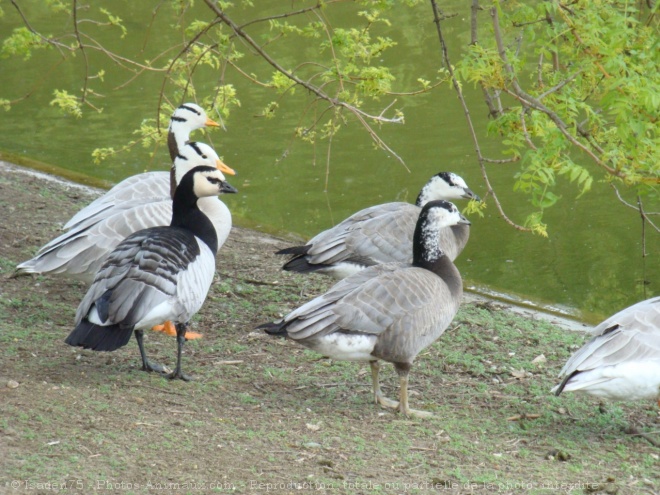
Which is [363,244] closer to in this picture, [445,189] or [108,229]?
[445,189]

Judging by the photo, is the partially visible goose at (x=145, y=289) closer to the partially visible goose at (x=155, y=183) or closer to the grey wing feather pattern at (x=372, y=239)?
the grey wing feather pattern at (x=372, y=239)

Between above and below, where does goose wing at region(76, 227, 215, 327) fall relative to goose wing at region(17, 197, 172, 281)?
above

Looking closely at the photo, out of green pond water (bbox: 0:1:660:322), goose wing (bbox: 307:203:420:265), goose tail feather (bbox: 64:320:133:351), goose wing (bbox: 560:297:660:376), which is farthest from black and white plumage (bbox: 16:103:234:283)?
goose wing (bbox: 560:297:660:376)

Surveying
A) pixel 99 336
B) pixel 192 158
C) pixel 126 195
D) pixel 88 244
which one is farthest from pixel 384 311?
pixel 126 195

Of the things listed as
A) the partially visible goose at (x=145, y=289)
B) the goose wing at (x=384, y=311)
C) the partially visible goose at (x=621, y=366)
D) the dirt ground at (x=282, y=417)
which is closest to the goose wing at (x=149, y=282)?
the partially visible goose at (x=145, y=289)

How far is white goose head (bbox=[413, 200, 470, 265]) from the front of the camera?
20.9ft

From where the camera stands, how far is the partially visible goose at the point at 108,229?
Answer: 7000mm

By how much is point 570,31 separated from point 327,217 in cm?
646

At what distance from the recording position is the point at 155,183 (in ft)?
29.0

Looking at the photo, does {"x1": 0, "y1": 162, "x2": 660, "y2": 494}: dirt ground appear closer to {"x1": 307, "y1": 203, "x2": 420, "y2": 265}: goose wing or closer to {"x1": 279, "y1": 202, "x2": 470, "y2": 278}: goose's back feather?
{"x1": 279, "y1": 202, "x2": 470, "y2": 278}: goose's back feather

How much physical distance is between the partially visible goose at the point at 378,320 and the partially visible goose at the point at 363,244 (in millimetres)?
1521

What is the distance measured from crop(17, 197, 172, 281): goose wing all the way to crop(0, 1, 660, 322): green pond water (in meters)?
0.59

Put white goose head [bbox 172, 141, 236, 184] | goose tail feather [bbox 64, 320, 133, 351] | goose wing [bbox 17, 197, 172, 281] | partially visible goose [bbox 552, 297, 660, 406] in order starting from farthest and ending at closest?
white goose head [bbox 172, 141, 236, 184] < goose wing [bbox 17, 197, 172, 281] < goose tail feather [bbox 64, 320, 133, 351] < partially visible goose [bbox 552, 297, 660, 406]

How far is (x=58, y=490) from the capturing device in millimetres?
4211
